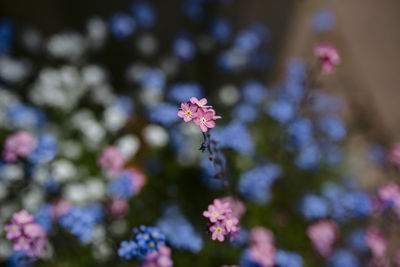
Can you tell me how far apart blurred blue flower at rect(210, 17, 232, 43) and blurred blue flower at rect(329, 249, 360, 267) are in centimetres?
197

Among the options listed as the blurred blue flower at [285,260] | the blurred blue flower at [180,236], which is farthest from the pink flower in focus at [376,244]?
the blurred blue flower at [180,236]

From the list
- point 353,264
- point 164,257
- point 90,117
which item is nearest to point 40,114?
point 90,117

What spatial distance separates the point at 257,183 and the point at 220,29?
1382 mm

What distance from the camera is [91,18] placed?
11.9 feet

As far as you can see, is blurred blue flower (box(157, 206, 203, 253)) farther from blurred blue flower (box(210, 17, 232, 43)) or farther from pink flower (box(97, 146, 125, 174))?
blurred blue flower (box(210, 17, 232, 43))

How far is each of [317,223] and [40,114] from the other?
2421 mm

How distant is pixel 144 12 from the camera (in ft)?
10.5

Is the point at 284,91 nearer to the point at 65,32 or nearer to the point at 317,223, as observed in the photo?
the point at 317,223

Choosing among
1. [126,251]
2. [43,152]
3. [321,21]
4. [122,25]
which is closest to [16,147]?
[43,152]

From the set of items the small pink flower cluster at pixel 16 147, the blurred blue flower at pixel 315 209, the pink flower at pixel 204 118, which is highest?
the small pink flower cluster at pixel 16 147

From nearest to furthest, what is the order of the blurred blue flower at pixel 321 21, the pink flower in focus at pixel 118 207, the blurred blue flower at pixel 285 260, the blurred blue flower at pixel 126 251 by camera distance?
1. the blurred blue flower at pixel 126 251
2. the blurred blue flower at pixel 285 260
3. the pink flower in focus at pixel 118 207
4. the blurred blue flower at pixel 321 21

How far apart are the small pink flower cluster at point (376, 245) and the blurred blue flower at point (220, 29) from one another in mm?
1915

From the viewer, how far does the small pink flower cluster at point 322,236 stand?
258cm

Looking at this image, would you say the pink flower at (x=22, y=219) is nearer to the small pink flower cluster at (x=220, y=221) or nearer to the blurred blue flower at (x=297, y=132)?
the small pink flower cluster at (x=220, y=221)
